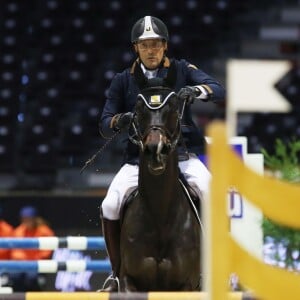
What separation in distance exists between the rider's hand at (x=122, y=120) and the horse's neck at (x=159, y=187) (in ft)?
0.90

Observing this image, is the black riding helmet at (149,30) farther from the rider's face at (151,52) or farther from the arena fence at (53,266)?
the arena fence at (53,266)

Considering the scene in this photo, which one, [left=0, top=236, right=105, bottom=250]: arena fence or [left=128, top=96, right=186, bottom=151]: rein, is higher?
[left=128, top=96, right=186, bottom=151]: rein

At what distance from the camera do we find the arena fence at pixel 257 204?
2.38m

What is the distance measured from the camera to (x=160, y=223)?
5.45 metres

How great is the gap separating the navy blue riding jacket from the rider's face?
58 millimetres

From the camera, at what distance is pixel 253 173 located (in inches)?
94.5

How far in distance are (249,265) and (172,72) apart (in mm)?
3495

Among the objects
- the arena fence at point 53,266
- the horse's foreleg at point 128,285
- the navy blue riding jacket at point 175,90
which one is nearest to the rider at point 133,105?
the navy blue riding jacket at point 175,90

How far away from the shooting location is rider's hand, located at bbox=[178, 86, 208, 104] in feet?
18.2

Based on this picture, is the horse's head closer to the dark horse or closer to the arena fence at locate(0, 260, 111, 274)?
the dark horse

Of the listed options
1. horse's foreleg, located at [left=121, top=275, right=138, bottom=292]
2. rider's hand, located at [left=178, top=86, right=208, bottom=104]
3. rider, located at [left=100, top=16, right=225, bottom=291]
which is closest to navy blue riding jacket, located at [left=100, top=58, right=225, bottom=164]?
rider, located at [left=100, top=16, right=225, bottom=291]

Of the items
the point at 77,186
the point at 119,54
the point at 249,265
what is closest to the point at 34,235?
the point at 77,186

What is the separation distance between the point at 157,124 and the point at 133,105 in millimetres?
831

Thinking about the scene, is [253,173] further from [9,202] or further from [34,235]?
[9,202]
